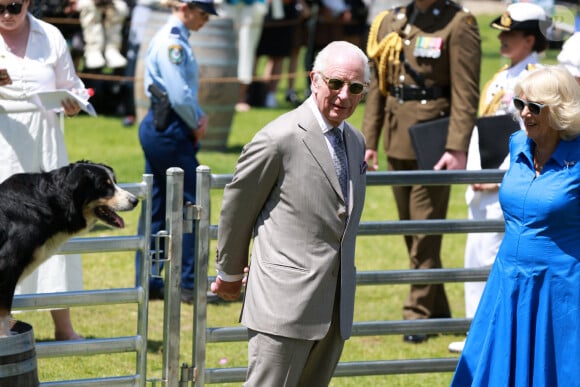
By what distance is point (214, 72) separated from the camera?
43.9 feet

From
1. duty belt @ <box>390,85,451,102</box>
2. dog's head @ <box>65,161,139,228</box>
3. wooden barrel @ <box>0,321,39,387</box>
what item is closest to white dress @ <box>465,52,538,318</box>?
duty belt @ <box>390,85,451,102</box>

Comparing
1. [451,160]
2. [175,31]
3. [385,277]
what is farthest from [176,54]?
[385,277]

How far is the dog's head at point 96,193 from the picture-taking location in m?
5.30

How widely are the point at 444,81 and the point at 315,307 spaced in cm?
344

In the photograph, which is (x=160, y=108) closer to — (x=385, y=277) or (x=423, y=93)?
(x=423, y=93)

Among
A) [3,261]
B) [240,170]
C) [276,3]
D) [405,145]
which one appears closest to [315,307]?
[240,170]

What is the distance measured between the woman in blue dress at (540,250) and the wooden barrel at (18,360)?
6.57 ft

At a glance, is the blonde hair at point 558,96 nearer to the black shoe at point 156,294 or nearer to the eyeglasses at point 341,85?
the eyeglasses at point 341,85

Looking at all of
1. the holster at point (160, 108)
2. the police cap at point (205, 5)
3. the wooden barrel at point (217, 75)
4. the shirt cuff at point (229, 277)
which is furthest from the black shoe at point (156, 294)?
the wooden barrel at point (217, 75)

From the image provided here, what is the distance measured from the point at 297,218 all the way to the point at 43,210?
136 centimetres

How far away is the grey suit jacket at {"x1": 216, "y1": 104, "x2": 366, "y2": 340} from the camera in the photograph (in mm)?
4453

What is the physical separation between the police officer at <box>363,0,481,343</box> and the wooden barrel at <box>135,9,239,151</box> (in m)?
5.56

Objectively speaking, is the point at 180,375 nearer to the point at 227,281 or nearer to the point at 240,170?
the point at 227,281

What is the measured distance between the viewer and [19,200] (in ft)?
17.0
